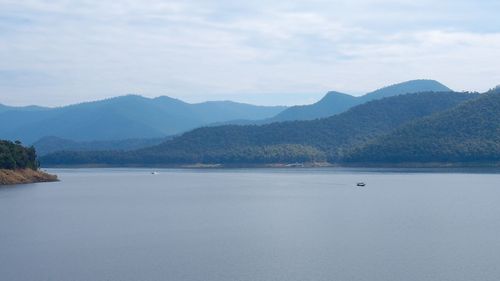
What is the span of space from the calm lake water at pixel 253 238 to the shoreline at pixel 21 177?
2261 centimetres

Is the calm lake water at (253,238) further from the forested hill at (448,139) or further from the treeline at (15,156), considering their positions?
the forested hill at (448,139)

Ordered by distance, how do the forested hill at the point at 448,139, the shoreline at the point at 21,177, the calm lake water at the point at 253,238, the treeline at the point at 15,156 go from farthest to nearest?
A: 1. the forested hill at the point at 448,139
2. the shoreline at the point at 21,177
3. the treeline at the point at 15,156
4. the calm lake water at the point at 253,238

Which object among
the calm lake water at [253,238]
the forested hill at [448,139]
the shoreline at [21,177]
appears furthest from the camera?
the forested hill at [448,139]

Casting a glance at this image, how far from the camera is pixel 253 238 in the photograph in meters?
44.2

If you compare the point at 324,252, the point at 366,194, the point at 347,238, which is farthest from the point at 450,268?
the point at 366,194

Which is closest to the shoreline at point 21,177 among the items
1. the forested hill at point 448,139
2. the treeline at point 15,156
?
the treeline at point 15,156

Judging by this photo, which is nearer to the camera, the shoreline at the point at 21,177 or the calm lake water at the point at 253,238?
the calm lake water at the point at 253,238

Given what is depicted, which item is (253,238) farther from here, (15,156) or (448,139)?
(448,139)

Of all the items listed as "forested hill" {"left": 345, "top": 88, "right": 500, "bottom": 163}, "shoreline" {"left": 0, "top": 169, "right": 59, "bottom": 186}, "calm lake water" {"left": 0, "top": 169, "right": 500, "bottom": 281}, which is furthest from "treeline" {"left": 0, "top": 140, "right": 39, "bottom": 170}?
"forested hill" {"left": 345, "top": 88, "right": 500, "bottom": 163}

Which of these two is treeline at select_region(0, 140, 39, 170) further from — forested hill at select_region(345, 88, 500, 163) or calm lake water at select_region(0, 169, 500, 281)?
forested hill at select_region(345, 88, 500, 163)

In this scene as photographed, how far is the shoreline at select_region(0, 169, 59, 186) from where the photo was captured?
97.7 metres

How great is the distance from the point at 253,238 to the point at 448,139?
120 m

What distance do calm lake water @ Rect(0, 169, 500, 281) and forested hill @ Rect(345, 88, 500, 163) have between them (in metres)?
75.9

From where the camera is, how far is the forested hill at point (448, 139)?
149 meters
